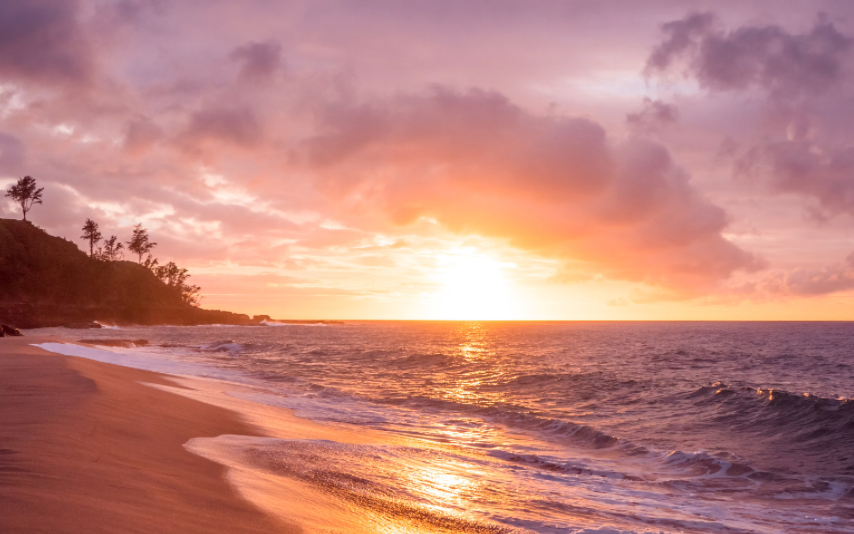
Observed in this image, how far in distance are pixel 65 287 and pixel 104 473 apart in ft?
500

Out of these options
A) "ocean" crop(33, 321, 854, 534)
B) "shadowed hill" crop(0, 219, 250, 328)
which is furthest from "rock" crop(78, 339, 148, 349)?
"shadowed hill" crop(0, 219, 250, 328)

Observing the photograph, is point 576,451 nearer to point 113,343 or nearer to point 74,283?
point 113,343

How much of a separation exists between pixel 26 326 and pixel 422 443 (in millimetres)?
119274

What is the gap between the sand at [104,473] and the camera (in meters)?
4.98

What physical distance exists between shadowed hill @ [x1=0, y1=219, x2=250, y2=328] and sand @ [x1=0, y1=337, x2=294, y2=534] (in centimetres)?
11768

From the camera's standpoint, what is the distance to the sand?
4.98 meters

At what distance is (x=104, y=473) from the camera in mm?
6508

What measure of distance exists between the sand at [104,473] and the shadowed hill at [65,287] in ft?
386

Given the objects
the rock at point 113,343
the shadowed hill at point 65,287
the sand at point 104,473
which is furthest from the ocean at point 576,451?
the shadowed hill at point 65,287

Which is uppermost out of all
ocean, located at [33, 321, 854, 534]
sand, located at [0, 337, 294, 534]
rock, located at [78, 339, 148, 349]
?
sand, located at [0, 337, 294, 534]

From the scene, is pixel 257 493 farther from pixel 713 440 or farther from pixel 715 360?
pixel 715 360

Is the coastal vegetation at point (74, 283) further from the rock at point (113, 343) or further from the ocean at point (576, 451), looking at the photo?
the ocean at point (576, 451)

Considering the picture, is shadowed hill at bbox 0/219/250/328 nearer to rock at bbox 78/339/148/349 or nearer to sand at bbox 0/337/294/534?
rock at bbox 78/339/148/349

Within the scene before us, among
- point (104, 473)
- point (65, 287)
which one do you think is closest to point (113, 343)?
point (104, 473)
